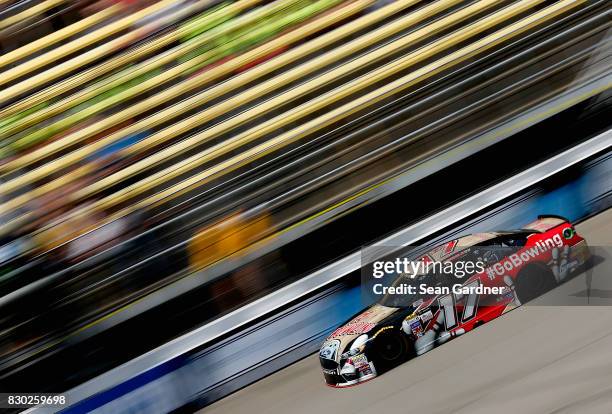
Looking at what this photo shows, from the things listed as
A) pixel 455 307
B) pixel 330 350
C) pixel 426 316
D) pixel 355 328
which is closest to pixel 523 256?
pixel 455 307

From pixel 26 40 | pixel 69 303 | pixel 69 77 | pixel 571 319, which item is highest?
pixel 26 40

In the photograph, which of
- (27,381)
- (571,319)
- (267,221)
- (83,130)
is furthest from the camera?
(83,130)

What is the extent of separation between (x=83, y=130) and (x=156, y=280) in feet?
4.37

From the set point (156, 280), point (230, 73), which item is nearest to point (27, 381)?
point (156, 280)

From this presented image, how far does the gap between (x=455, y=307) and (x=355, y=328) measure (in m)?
0.58

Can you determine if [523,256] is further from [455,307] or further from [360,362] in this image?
[360,362]

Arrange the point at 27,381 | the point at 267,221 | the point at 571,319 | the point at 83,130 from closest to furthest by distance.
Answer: the point at 571,319 → the point at 27,381 → the point at 267,221 → the point at 83,130

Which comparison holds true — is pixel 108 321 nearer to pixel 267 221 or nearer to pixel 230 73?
pixel 267 221

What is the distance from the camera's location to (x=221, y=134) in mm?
5637

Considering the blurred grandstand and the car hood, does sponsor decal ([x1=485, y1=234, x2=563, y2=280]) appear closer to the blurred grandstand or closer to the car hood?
the car hood

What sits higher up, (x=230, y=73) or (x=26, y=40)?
(x=26, y=40)

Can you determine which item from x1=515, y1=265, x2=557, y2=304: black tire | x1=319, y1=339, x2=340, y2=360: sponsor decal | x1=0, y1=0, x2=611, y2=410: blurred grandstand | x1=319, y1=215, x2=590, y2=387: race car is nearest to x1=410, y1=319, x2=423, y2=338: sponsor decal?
x1=319, y1=215, x2=590, y2=387: race car

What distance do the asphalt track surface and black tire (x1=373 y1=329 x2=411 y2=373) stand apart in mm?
53

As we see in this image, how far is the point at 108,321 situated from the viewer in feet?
16.4
